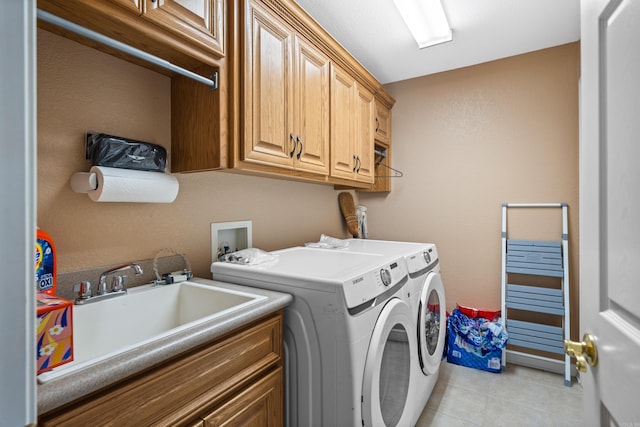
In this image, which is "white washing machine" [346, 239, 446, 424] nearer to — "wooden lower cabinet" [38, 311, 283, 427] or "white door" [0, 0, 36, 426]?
"wooden lower cabinet" [38, 311, 283, 427]

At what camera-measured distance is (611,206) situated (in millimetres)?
639

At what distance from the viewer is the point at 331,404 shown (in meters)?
1.19

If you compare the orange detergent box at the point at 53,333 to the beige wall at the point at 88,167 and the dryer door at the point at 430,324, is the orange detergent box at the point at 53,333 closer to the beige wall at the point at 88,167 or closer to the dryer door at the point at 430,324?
the beige wall at the point at 88,167

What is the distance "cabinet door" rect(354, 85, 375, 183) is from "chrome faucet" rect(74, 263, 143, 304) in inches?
62.9

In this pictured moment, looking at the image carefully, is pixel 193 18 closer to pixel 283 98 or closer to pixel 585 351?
pixel 283 98

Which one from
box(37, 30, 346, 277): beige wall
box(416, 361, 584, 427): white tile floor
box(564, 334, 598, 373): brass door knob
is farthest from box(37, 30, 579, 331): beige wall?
box(564, 334, 598, 373): brass door knob

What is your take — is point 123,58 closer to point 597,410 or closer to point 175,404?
point 175,404

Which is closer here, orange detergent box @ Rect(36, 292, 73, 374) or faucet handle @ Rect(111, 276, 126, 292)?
orange detergent box @ Rect(36, 292, 73, 374)

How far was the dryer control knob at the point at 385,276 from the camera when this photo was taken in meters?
1.43

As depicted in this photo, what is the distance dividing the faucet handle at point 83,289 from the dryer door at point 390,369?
1079 millimetres

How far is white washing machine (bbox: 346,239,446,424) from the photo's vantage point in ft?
5.66

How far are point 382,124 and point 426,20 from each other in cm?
103

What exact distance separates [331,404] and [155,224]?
1085mm

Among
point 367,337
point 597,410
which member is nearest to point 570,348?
point 597,410
